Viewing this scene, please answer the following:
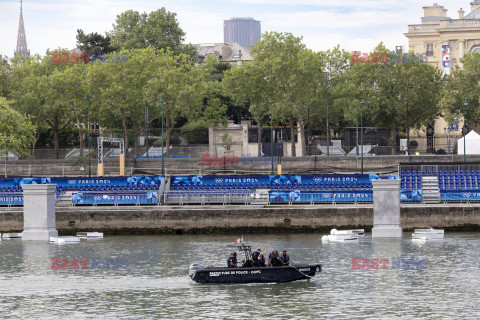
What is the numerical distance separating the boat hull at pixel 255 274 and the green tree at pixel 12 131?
2141 inches

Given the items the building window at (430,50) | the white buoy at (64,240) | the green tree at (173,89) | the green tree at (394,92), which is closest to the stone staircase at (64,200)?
the white buoy at (64,240)

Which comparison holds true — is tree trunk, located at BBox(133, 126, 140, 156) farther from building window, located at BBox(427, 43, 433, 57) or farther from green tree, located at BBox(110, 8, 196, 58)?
building window, located at BBox(427, 43, 433, 57)

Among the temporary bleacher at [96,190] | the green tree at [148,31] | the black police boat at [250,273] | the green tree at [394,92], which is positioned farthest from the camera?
the green tree at [148,31]

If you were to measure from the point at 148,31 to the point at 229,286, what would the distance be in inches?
3977

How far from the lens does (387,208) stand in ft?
205

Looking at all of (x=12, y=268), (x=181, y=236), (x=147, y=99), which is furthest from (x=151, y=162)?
Answer: (x=12, y=268)

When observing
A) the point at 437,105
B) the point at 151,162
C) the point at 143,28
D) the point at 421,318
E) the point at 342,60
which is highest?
the point at 143,28

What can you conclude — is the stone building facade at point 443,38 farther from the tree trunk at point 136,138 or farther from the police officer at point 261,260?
the police officer at point 261,260

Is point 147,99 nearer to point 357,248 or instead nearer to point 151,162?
point 151,162

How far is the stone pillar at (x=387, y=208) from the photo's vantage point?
62.2 metres

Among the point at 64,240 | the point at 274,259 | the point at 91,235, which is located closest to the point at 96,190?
the point at 91,235

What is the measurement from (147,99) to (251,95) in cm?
1576

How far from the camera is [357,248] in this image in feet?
187

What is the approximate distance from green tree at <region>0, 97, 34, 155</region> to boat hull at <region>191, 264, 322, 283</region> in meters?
54.4
